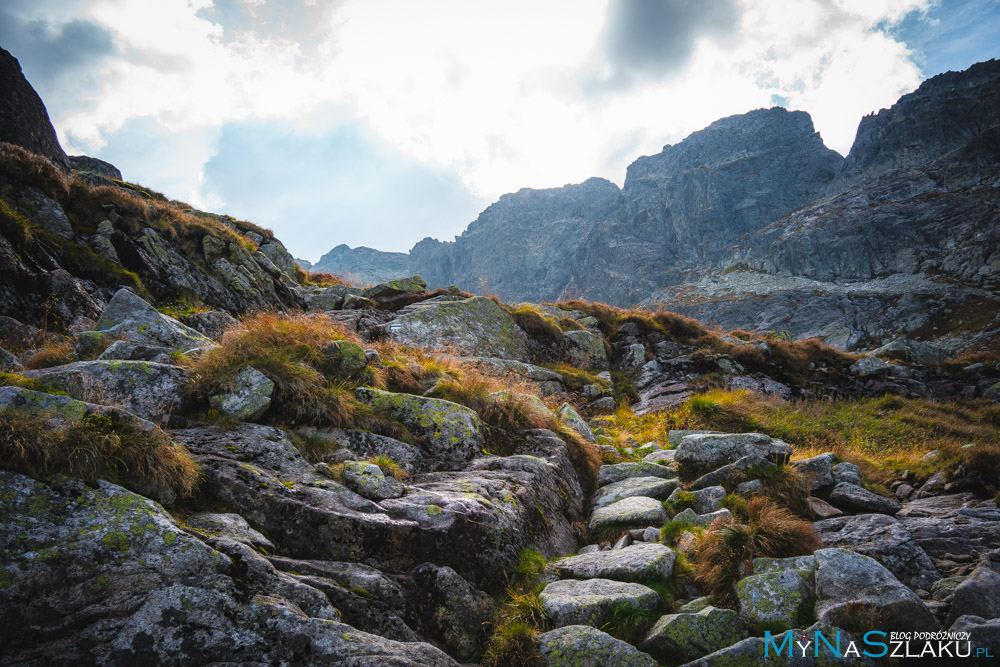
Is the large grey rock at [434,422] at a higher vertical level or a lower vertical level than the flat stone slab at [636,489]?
higher

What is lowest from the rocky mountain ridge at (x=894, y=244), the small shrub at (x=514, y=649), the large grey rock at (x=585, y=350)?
the small shrub at (x=514, y=649)

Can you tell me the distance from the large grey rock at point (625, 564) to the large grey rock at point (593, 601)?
25cm

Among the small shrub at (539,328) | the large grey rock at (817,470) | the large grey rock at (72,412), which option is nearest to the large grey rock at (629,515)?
the large grey rock at (817,470)

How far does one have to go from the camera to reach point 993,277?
7194 cm

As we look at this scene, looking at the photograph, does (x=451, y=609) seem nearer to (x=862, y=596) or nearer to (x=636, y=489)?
(x=862, y=596)

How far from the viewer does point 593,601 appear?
14.5 ft

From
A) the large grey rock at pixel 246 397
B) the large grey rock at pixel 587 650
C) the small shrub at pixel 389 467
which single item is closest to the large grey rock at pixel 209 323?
the large grey rock at pixel 246 397

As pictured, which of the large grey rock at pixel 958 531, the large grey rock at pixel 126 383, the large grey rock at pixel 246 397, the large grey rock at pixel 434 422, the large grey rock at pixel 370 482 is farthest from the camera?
the large grey rock at pixel 434 422

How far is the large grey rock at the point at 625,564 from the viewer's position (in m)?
4.95

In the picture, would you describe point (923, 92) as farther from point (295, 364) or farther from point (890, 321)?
point (295, 364)

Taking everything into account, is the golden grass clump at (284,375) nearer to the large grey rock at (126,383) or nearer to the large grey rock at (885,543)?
the large grey rock at (126,383)

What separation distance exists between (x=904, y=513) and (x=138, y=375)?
452 inches

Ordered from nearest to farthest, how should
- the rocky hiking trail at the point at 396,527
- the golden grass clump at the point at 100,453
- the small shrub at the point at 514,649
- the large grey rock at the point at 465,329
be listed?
the rocky hiking trail at the point at 396,527 < the golden grass clump at the point at 100,453 < the small shrub at the point at 514,649 < the large grey rock at the point at 465,329

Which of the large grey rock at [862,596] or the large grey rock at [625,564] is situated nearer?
the large grey rock at [862,596]
